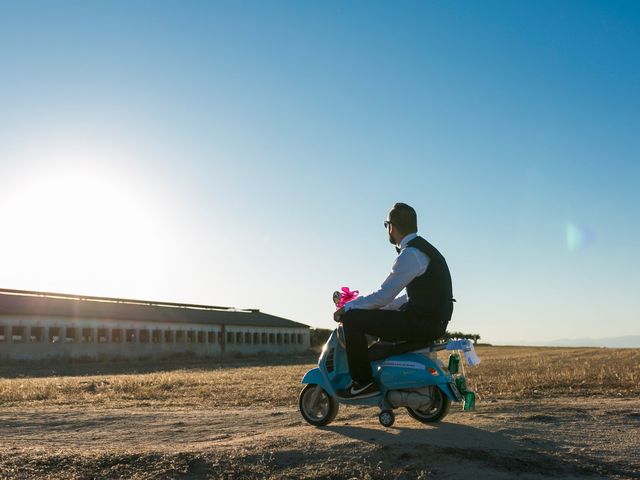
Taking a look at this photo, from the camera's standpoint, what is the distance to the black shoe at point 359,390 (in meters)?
7.25

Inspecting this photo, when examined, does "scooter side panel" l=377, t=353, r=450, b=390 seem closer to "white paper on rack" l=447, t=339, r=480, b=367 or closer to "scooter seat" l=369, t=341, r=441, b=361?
"scooter seat" l=369, t=341, r=441, b=361

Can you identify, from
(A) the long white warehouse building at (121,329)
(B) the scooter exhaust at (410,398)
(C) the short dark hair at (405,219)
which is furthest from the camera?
(A) the long white warehouse building at (121,329)

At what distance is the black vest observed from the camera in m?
7.02

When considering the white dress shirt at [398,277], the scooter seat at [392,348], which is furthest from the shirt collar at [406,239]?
the scooter seat at [392,348]

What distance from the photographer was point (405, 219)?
7402 millimetres

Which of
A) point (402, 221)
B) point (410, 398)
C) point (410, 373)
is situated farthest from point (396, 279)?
point (410, 398)

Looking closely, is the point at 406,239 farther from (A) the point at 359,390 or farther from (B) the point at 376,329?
(A) the point at 359,390

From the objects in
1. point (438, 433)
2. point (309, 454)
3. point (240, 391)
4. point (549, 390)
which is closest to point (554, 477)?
point (438, 433)

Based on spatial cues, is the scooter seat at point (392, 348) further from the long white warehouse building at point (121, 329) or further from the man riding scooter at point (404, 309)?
the long white warehouse building at point (121, 329)

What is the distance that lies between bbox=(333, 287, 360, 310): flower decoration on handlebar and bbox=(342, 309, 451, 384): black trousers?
14.0 inches

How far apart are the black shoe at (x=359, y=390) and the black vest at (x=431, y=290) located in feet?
2.89

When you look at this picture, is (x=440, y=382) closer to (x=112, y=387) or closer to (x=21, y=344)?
(x=112, y=387)

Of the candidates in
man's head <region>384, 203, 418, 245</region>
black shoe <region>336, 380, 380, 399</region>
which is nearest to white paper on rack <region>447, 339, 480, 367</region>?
black shoe <region>336, 380, 380, 399</region>

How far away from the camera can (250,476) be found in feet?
18.9
